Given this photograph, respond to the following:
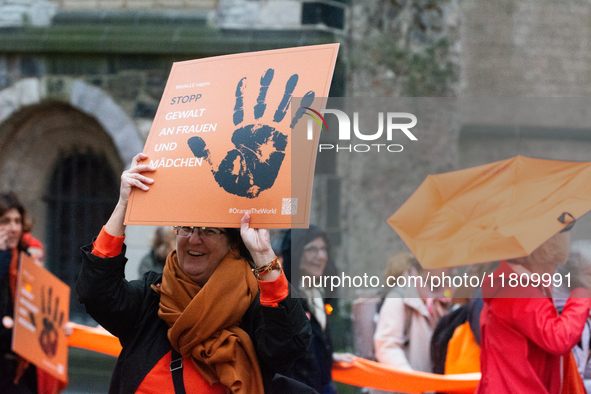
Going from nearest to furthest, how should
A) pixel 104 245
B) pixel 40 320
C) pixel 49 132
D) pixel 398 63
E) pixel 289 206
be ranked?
pixel 289 206
pixel 104 245
pixel 40 320
pixel 398 63
pixel 49 132

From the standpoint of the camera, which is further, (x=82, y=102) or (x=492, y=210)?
(x=82, y=102)

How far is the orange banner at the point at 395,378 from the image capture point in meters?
3.39

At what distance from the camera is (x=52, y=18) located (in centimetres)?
668

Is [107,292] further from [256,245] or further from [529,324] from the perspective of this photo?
[529,324]

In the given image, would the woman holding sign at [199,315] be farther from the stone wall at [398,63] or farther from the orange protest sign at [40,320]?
the stone wall at [398,63]

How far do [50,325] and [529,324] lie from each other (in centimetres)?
287

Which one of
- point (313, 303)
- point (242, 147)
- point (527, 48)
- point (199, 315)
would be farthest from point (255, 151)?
point (527, 48)

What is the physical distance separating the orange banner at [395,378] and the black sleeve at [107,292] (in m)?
1.96

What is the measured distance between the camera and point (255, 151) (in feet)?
6.44

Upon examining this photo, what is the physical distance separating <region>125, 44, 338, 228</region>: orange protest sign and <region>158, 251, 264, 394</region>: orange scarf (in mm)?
219

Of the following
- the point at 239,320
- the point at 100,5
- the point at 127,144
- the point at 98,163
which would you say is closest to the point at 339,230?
the point at 127,144

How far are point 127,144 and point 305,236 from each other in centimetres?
347

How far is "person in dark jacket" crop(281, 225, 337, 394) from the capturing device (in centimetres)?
321

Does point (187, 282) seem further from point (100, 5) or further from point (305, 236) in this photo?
point (100, 5)
